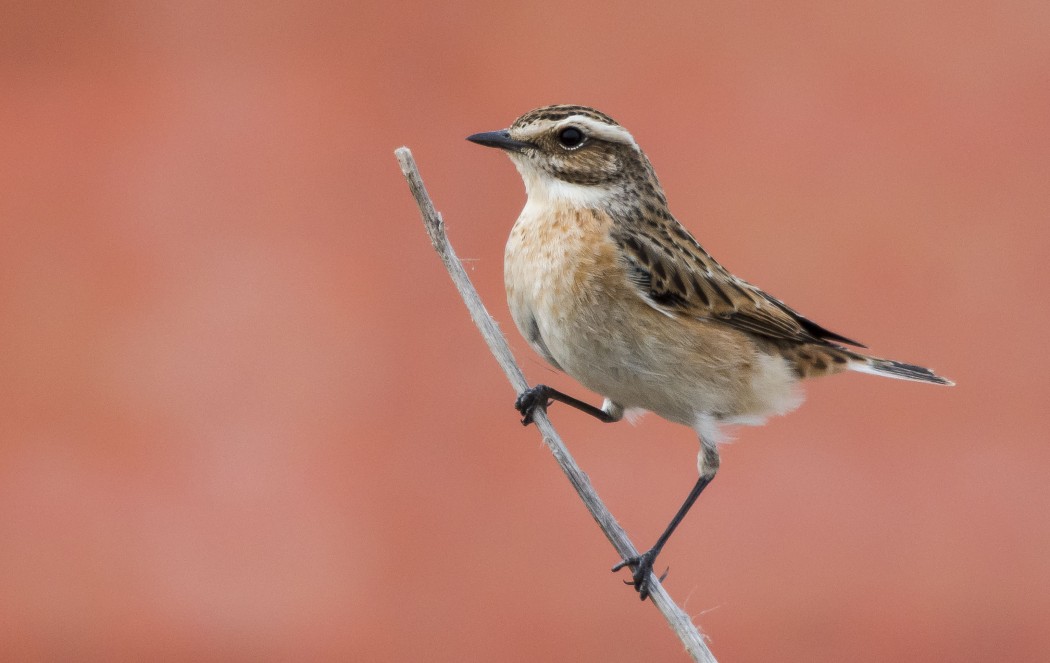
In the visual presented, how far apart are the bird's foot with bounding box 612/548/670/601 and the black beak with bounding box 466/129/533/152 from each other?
1517 millimetres

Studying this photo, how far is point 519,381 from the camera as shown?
167 inches

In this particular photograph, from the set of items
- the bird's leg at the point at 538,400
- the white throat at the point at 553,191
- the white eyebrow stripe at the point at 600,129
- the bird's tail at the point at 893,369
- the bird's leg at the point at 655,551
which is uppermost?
the white eyebrow stripe at the point at 600,129

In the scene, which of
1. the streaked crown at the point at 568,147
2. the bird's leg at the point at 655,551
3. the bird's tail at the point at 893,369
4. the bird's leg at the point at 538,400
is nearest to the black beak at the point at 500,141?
the streaked crown at the point at 568,147

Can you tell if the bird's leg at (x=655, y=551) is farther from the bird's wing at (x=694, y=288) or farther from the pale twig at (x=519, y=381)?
the bird's wing at (x=694, y=288)

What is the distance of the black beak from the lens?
4.38 meters

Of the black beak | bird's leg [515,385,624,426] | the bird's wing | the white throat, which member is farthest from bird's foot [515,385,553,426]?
the black beak

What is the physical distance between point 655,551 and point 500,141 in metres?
1.60

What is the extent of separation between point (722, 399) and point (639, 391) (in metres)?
0.40

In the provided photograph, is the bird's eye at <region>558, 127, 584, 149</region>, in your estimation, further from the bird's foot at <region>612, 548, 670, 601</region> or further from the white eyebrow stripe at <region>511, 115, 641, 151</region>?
the bird's foot at <region>612, 548, 670, 601</region>

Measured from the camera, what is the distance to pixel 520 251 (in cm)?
448

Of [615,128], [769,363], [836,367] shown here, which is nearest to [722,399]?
[769,363]

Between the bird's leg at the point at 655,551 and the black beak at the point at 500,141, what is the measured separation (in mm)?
1391

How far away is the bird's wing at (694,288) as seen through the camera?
14.6 ft

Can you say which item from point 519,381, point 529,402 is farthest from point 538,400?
point 519,381
